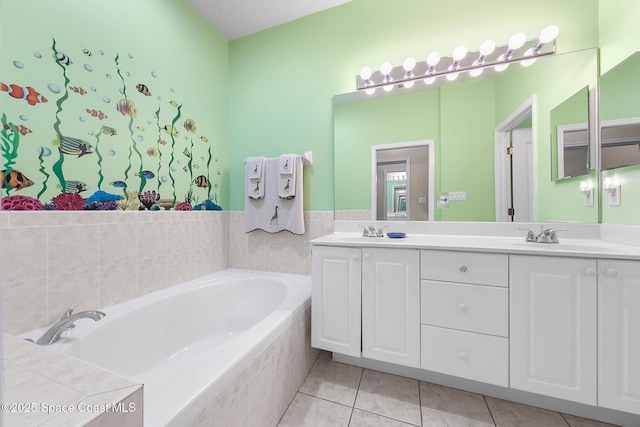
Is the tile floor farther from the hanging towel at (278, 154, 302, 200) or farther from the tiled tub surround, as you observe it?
the hanging towel at (278, 154, 302, 200)

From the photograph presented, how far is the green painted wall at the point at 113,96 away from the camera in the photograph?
120cm

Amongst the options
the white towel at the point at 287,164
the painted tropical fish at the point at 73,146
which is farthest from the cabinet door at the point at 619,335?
the painted tropical fish at the point at 73,146

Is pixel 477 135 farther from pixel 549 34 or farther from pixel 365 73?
pixel 365 73

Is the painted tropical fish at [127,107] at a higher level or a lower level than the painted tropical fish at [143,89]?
lower

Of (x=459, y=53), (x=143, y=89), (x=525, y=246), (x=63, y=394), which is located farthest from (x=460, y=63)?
(x=63, y=394)

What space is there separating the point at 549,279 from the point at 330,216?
4.17ft

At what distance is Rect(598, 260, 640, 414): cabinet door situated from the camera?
1.10 metres

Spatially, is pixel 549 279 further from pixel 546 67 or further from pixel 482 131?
pixel 546 67

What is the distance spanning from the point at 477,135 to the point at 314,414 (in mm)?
1772

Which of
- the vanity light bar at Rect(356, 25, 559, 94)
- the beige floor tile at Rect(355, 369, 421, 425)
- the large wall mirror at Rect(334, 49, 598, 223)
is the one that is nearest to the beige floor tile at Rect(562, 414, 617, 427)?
the beige floor tile at Rect(355, 369, 421, 425)

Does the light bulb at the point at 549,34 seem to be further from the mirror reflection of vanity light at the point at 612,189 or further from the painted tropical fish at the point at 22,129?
the painted tropical fish at the point at 22,129

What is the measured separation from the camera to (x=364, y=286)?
4.82 feet

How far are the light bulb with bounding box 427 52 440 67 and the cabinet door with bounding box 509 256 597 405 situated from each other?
1247 millimetres

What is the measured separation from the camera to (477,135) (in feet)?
5.56
